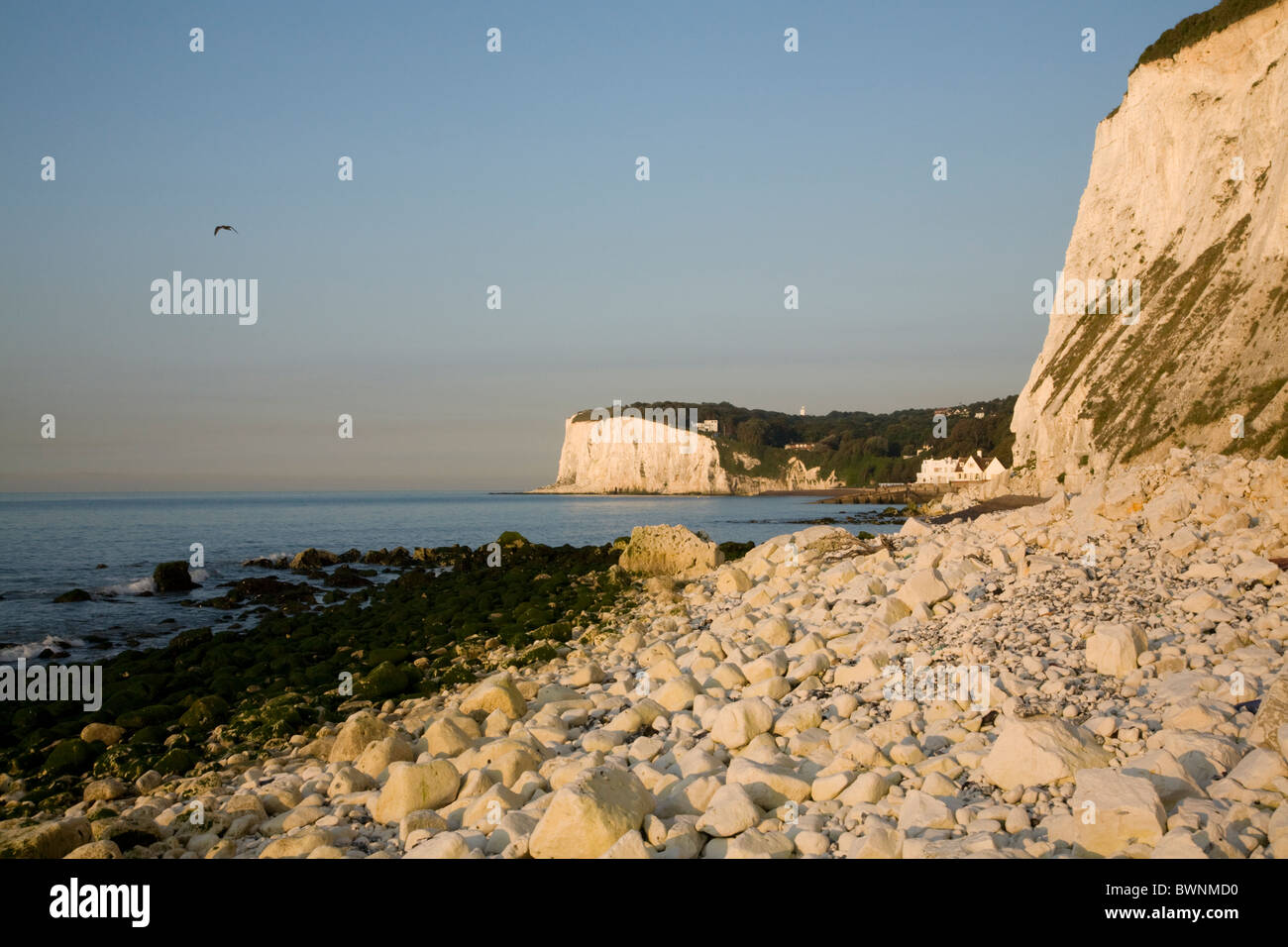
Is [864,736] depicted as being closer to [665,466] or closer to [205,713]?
[205,713]

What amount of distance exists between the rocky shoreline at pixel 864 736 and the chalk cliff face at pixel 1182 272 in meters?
25.2

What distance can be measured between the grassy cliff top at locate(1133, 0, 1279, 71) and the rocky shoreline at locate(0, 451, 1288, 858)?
5140 cm

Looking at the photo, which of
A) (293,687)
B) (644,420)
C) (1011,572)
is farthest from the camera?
(644,420)

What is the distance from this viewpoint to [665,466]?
15888 cm

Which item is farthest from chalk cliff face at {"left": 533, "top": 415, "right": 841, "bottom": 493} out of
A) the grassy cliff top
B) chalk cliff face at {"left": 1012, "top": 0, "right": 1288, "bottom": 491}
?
the grassy cliff top

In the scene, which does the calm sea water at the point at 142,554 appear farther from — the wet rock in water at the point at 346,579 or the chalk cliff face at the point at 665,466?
the chalk cliff face at the point at 665,466

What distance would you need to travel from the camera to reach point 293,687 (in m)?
13.4

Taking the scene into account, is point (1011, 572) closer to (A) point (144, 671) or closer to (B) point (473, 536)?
(A) point (144, 671)

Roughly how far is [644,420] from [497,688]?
520 ft

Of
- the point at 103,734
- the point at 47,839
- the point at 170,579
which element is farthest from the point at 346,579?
the point at 47,839

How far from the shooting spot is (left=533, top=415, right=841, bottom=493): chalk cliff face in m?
157

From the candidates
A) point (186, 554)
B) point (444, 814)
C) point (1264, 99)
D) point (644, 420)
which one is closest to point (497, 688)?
point (444, 814)

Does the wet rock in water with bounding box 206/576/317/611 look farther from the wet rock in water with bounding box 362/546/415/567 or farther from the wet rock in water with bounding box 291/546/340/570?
the wet rock in water with bounding box 362/546/415/567
